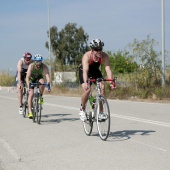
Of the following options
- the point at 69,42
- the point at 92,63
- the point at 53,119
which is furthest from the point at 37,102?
the point at 69,42

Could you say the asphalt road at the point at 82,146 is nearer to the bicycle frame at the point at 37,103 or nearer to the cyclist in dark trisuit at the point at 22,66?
the bicycle frame at the point at 37,103

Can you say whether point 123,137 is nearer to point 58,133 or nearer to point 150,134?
point 150,134

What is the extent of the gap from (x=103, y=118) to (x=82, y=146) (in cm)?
74

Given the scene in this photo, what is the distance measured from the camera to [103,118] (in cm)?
792

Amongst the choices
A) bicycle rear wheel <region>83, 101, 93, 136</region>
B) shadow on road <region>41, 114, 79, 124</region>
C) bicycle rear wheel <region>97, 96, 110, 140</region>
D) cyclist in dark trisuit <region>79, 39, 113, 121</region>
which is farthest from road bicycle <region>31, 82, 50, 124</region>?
bicycle rear wheel <region>97, 96, 110, 140</region>

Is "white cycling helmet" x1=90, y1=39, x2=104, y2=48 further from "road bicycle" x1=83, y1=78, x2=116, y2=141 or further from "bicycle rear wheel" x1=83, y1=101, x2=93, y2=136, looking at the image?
"bicycle rear wheel" x1=83, y1=101, x2=93, y2=136

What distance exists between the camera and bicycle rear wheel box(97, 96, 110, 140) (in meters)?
7.92

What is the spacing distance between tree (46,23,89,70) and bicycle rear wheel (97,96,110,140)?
65.5m

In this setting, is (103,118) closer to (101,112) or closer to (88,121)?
(101,112)

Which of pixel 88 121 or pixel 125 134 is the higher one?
pixel 88 121

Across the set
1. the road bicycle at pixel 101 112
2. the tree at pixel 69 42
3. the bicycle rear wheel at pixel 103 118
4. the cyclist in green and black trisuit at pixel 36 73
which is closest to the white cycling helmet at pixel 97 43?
the road bicycle at pixel 101 112

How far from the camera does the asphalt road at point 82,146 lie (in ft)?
19.9

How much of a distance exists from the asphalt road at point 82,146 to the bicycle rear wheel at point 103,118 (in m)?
0.15

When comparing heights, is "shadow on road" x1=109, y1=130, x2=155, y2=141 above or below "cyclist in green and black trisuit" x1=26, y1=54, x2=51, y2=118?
below
